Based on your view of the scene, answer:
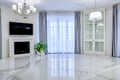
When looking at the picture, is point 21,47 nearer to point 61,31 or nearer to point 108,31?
point 61,31

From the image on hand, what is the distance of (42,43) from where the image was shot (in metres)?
8.71

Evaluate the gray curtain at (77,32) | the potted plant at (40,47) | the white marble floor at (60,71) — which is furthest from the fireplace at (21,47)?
the gray curtain at (77,32)

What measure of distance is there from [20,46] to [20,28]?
1.01 meters

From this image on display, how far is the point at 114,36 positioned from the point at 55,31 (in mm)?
3571

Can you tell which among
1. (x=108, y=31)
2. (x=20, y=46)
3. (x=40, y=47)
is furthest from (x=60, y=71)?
(x=108, y=31)

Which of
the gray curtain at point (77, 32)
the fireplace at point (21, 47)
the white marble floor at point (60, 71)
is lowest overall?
the white marble floor at point (60, 71)

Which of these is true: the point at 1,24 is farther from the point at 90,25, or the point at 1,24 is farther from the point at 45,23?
the point at 90,25

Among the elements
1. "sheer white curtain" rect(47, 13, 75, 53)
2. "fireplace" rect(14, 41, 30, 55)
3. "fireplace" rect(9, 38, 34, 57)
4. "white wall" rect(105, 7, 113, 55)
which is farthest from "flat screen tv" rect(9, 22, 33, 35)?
"white wall" rect(105, 7, 113, 55)

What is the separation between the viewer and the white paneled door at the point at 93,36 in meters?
8.91

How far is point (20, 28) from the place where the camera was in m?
8.46

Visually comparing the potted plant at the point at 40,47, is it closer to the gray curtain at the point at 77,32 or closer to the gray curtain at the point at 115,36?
the gray curtain at the point at 77,32

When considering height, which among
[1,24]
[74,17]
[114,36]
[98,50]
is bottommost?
[98,50]

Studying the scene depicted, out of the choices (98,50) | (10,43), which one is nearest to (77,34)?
(98,50)

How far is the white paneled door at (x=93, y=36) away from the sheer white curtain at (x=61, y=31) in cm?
81
